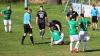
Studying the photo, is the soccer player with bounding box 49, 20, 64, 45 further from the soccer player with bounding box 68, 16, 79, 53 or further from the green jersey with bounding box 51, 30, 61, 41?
the soccer player with bounding box 68, 16, 79, 53

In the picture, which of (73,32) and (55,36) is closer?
(73,32)

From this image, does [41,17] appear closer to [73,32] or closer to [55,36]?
[55,36]

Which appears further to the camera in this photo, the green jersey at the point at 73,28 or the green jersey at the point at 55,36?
the green jersey at the point at 55,36

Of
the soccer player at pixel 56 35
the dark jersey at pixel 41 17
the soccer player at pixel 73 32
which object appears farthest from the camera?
the dark jersey at pixel 41 17

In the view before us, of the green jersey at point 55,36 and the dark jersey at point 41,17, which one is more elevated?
the dark jersey at point 41,17

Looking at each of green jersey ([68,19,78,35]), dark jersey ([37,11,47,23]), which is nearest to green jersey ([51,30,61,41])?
dark jersey ([37,11,47,23])

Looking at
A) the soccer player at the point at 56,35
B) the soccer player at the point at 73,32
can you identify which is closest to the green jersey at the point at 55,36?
the soccer player at the point at 56,35

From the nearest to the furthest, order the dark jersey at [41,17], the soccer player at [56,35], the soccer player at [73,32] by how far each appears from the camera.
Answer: the soccer player at [73,32] → the soccer player at [56,35] → the dark jersey at [41,17]

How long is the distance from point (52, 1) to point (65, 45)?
4175cm

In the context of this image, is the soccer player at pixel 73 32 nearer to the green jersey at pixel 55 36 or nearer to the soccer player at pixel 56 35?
the soccer player at pixel 56 35

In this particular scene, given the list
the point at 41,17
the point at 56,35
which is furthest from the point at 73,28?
the point at 41,17

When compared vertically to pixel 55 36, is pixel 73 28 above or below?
above

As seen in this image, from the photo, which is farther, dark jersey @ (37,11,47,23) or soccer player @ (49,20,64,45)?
dark jersey @ (37,11,47,23)

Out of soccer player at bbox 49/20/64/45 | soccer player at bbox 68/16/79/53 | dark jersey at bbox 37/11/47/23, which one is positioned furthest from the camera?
dark jersey at bbox 37/11/47/23
